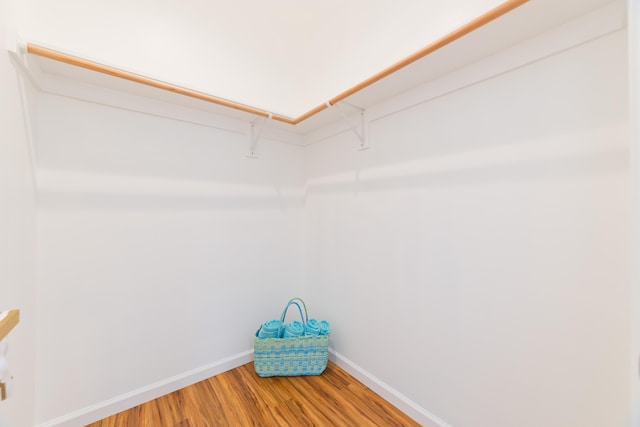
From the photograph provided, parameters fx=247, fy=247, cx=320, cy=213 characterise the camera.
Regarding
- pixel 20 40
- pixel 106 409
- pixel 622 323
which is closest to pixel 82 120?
pixel 20 40

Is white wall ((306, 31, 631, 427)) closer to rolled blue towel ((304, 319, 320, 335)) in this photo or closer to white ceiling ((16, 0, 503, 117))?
rolled blue towel ((304, 319, 320, 335))

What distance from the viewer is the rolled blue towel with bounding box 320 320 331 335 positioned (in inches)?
70.1

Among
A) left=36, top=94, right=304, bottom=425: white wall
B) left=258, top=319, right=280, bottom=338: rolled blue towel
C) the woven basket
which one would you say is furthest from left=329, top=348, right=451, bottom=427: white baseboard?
left=36, top=94, right=304, bottom=425: white wall

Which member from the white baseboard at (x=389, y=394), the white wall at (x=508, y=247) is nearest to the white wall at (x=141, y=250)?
the white baseboard at (x=389, y=394)

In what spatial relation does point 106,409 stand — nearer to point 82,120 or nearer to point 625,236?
point 82,120

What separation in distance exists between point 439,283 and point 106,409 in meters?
1.93

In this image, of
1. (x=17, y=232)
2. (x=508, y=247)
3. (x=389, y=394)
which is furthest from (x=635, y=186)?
(x=17, y=232)

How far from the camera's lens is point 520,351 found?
1.02m

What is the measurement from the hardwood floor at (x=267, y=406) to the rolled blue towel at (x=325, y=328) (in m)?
0.28

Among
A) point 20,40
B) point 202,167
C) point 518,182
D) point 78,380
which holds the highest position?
point 20,40

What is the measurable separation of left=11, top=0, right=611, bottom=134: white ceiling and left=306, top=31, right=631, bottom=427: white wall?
0.67 ft

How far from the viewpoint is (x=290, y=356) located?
1705 millimetres

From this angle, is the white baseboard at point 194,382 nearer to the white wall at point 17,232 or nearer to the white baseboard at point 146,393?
the white baseboard at point 146,393

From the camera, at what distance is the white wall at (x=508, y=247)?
0.85 m
